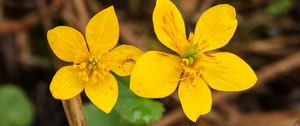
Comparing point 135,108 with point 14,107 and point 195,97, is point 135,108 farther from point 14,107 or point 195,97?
point 14,107

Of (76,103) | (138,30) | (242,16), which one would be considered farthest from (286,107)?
(76,103)

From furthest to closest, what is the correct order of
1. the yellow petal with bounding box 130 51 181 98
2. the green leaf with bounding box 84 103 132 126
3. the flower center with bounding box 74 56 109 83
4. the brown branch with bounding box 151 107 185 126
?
the brown branch with bounding box 151 107 185 126
the green leaf with bounding box 84 103 132 126
the flower center with bounding box 74 56 109 83
the yellow petal with bounding box 130 51 181 98

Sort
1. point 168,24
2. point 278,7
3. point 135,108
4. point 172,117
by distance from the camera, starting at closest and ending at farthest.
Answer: point 168,24
point 135,108
point 172,117
point 278,7

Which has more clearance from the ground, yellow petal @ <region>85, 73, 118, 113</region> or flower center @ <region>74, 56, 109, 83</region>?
flower center @ <region>74, 56, 109, 83</region>

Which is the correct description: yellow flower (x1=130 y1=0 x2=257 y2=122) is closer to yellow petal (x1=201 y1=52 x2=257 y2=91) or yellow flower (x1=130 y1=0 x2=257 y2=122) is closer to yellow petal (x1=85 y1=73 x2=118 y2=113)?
yellow petal (x1=201 y1=52 x2=257 y2=91)

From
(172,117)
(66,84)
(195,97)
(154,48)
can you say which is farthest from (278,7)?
(66,84)

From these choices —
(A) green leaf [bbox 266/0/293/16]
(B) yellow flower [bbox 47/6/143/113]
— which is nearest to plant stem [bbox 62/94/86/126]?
(B) yellow flower [bbox 47/6/143/113]

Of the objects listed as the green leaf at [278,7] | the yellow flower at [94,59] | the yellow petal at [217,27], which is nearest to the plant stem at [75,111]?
the yellow flower at [94,59]

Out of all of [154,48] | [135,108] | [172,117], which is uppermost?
[135,108]
